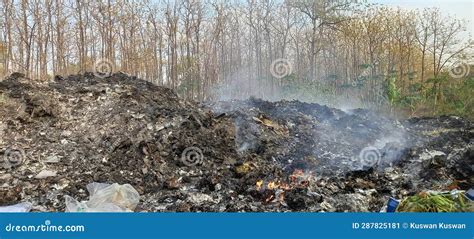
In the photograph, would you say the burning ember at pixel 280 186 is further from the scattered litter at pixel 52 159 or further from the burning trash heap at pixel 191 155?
the scattered litter at pixel 52 159

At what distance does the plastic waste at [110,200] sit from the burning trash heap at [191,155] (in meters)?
0.06

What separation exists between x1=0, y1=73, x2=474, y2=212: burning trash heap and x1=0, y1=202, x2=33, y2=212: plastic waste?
0.09 m

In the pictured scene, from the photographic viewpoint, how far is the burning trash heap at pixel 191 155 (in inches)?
244

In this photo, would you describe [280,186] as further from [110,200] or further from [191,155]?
[110,200]

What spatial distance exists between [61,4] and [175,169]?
1268 cm

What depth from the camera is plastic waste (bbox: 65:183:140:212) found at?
5316mm

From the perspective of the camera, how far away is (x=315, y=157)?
8484 mm

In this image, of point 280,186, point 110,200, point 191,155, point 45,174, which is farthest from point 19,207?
point 280,186

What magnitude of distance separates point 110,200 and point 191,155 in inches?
91.4

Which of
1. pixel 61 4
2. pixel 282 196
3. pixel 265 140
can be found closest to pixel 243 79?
pixel 61 4

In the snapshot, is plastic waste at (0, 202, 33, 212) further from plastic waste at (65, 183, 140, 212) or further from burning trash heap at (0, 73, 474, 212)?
plastic waste at (65, 183, 140, 212)

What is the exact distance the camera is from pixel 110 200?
5.54 metres

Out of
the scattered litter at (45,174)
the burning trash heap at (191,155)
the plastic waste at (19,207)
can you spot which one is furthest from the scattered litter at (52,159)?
the plastic waste at (19,207)

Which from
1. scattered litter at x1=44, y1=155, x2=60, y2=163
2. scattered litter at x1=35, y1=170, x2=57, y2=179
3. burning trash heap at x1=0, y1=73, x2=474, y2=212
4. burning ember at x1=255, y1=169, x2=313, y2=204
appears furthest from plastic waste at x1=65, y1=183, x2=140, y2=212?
burning ember at x1=255, y1=169, x2=313, y2=204
